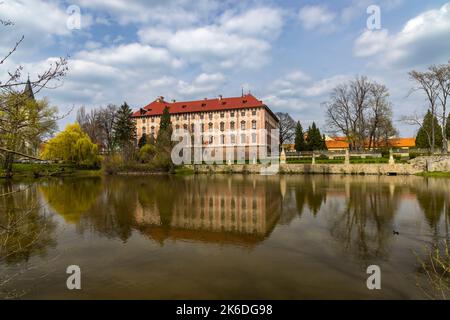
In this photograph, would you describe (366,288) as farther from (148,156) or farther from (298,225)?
(148,156)

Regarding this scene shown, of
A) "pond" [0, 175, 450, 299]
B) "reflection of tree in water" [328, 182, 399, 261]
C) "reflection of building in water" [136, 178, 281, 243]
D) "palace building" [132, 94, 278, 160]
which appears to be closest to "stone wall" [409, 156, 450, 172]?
"reflection of tree in water" [328, 182, 399, 261]

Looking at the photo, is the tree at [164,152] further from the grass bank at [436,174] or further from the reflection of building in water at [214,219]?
the grass bank at [436,174]

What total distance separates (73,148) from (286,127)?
4497 centimetres

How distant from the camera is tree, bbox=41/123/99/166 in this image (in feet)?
132

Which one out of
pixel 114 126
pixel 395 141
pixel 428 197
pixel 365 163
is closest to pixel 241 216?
pixel 428 197

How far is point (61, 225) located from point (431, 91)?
38816 mm

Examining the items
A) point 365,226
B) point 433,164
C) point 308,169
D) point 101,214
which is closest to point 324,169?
point 308,169

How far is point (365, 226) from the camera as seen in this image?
31.2 ft

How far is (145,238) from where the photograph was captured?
865cm

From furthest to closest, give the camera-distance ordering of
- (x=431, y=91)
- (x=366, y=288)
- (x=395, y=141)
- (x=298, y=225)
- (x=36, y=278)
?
(x=395, y=141) < (x=431, y=91) < (x=298, y=225) < (x=36, y=278) < (x=366, y=288)

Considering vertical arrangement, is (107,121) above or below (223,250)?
above

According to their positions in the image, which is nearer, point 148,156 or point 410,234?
point 410,234

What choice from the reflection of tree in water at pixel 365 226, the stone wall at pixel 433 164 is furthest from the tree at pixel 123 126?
the reflection of tree in water at pixel 365 226

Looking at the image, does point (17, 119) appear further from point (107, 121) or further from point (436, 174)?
point (107, 121)
